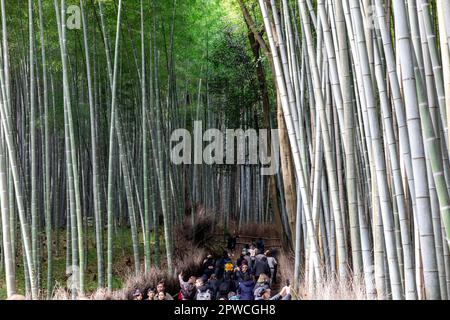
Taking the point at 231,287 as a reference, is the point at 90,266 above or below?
below

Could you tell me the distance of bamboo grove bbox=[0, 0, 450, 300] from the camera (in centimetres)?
262

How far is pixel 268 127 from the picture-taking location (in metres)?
9.41

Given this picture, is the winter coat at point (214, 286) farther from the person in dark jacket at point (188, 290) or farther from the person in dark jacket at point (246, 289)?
the person in dark jacket at point (246, 289)

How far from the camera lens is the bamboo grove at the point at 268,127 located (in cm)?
262

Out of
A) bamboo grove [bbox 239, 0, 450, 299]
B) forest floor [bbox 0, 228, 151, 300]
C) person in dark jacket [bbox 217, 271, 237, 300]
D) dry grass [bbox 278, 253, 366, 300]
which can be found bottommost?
forest floor [bbox 0, 228, 151, 300]

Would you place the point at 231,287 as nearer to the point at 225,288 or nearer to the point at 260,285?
the point at 225,288

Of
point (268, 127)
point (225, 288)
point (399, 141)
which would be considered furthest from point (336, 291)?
point (268, 127)

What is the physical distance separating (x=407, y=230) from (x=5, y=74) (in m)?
3.69

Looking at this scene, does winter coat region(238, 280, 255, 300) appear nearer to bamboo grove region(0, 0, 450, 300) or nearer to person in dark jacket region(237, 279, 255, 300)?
person in dark jacket region(237, 279, 255, 300)

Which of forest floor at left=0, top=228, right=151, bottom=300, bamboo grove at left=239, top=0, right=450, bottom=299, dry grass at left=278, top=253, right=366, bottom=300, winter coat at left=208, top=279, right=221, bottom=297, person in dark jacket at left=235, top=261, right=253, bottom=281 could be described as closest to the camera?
bamboo grove at left=239, top=0, right=450, bottom=299

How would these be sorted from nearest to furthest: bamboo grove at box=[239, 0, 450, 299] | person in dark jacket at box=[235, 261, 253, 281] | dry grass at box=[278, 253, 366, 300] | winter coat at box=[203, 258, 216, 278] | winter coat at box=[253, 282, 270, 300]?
1. bamboo grove at box=[239, 0, 450, 299]
2. dry grass at box=[278, 253, 366, 300]
3. winter coat at box=[253, 282, 270, 300]
4. person in dark jacket at box=[235, 261, 253, 281]
5. winter coat at box=[203, 258, 216, 278]

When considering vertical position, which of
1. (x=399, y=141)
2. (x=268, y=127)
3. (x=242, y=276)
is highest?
(x=268, y=127)

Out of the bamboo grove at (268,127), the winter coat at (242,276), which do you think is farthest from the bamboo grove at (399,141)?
the winter coat at (242,276)

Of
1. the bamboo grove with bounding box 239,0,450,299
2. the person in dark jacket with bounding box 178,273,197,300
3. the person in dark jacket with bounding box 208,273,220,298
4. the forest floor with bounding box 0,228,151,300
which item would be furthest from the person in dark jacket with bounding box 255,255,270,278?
the forest floor with bounding box 0,228,151,300
